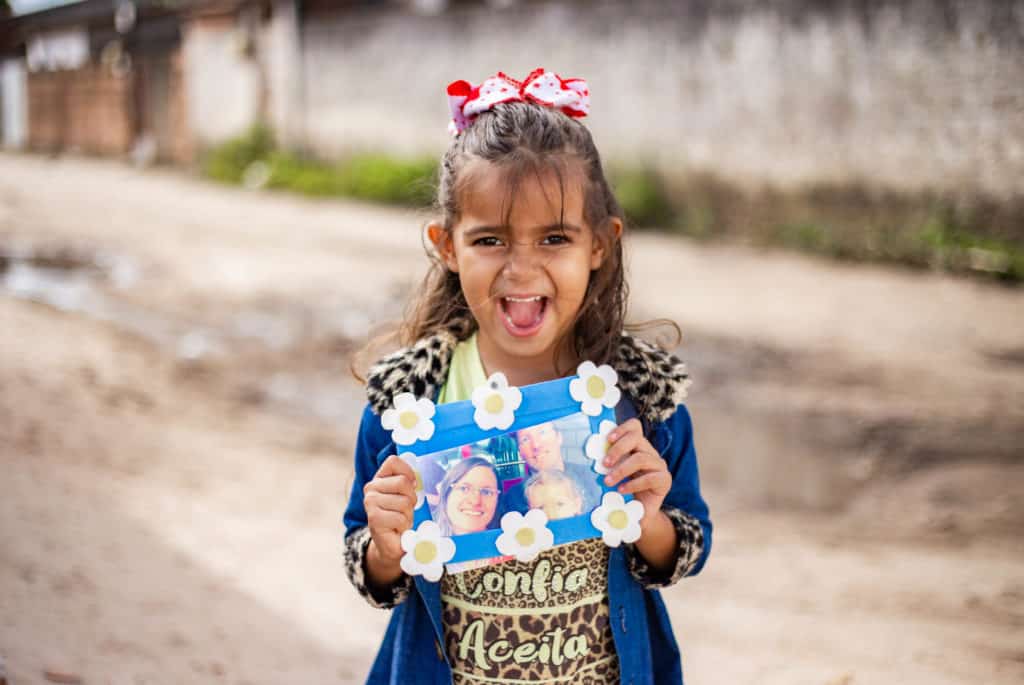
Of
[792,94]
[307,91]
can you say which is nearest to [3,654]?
[792,94]

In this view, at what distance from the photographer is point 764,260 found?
27.8 ft

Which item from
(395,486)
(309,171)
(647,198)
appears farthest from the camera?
(309,171)

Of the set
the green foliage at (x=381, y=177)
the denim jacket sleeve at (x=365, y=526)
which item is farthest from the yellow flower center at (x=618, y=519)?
the green foliage at (x=381, y=177)

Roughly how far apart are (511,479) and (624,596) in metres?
0.30

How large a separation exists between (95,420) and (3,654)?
223 centimetres

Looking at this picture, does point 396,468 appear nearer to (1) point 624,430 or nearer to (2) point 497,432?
(2) point 497,432

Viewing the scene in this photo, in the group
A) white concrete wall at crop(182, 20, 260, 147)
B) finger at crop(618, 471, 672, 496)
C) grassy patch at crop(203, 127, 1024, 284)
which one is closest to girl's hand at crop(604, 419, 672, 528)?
finger at crop(618, 471, 672, 496)

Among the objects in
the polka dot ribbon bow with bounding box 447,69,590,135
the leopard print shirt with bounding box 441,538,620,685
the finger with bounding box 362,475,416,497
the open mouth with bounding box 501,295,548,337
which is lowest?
the leopard print shirt with bounding box 441,538,620,685

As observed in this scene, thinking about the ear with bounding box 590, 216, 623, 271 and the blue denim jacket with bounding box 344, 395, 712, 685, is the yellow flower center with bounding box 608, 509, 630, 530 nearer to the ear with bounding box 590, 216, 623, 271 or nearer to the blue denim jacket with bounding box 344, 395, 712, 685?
the blue denim jacket with bounding box 344, 395, 712, 685

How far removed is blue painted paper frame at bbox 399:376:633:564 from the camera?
135 centimetres

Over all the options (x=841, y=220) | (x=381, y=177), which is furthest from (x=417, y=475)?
(x=381, y=177)

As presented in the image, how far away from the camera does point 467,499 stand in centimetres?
136

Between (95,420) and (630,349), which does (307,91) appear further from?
(630,349)

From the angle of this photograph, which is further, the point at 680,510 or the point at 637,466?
the point at 680,510
